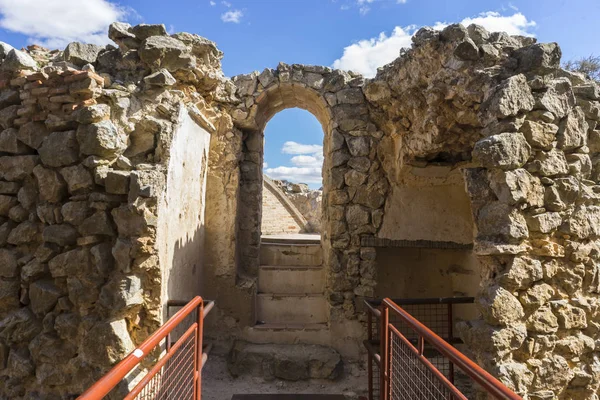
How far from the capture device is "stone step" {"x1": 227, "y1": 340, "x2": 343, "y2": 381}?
4.57 m

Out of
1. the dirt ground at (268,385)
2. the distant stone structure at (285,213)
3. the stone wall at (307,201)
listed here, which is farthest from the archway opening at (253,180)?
the stone wall at (307,201)

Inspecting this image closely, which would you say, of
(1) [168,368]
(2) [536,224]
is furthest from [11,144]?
(2) [536,224]

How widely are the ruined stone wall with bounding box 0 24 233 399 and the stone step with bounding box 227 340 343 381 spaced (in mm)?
1817

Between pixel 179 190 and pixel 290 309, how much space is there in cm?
243

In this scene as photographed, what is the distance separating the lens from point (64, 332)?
121 inches

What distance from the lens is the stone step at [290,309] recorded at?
5.28m

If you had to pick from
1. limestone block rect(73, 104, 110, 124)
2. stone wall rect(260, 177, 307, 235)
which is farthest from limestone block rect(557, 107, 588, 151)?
stone wall rect(260, 177, 307, 235)

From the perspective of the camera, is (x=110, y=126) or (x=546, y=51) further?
(x=110, y=126)

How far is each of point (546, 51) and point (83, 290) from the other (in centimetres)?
400

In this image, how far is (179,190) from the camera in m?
3.85

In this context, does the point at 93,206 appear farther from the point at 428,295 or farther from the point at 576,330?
the point at 428,295

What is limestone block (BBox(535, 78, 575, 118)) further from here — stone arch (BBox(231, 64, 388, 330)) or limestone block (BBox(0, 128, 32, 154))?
limestone block (BBox(0, 128, 32, 154))

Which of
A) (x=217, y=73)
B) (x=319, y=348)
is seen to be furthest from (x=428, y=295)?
(x=217, y=73)

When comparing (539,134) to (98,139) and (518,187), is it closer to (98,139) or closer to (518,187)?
(518,187)
